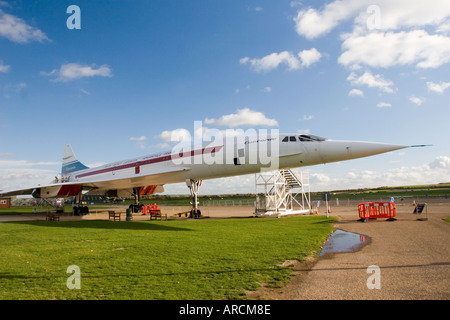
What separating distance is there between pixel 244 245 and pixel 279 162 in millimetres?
6670

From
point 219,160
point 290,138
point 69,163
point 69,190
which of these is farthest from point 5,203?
point 290,138

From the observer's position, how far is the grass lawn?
5074mm

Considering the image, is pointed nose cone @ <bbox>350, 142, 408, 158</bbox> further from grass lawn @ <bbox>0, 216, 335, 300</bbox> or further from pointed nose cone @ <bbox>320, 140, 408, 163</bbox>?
grass lawn @ <bbox>0, 216, 335, 300</bbox>

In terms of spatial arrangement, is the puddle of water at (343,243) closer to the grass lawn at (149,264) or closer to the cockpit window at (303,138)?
A: the grass lawn at (149,264)

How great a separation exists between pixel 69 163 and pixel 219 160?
22604 mm

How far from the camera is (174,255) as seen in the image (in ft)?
26.0

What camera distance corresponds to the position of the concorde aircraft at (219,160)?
13513mm

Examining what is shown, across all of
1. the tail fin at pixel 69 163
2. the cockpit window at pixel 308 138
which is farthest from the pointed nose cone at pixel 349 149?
the tail fin at pixel 69 163

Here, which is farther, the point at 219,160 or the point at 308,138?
the point at 219,160

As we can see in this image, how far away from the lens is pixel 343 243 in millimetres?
9828

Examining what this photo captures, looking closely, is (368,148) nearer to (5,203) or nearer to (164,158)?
(164,158)
